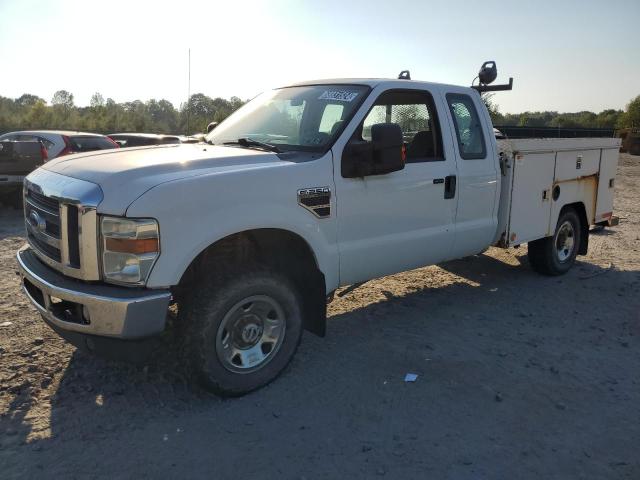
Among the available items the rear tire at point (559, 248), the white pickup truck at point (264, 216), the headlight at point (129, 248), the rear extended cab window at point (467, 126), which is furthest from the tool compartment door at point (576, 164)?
the headlight at point (129, 248)

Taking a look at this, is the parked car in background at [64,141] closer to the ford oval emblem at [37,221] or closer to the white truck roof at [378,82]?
the white truck roof at [378,82]

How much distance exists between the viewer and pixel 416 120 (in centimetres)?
493

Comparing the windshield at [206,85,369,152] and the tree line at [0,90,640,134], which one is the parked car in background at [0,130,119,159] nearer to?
the windshield at [206,85,369,152]

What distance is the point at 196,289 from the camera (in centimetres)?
345

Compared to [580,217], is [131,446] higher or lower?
lower

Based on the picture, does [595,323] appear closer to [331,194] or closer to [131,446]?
[331,194]

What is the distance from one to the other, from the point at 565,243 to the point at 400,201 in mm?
3322

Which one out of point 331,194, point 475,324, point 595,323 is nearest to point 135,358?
point 331,194

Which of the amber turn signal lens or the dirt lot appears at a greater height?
the amber turn signal lens

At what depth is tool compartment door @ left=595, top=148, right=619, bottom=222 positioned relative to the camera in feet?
22.2

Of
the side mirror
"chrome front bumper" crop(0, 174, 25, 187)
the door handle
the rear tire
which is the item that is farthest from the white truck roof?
"chrome front bumper" crop(0, 174, 25, 187)

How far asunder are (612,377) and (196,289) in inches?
118

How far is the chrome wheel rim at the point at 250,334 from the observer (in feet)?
11.5

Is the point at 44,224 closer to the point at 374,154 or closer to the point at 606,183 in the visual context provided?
the point at 374,154
